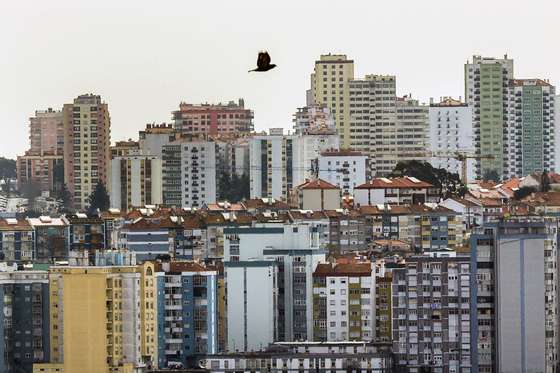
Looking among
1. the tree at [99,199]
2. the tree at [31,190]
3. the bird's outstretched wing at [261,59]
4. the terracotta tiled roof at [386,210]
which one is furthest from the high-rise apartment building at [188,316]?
the tree at [31,190]

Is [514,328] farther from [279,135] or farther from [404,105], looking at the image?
[404,105]

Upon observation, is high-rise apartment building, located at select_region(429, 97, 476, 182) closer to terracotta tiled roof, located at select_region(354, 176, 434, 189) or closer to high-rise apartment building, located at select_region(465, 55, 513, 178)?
high-rise apartment building, located at select_region(465, 55, 513, 178)

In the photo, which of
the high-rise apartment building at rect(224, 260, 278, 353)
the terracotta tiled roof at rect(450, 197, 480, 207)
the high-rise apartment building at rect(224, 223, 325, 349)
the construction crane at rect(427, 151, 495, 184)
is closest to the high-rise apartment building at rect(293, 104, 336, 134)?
the construction crane at rect(427, 151, 495, 184)

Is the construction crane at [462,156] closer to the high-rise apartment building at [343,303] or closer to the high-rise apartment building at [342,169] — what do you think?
the high-rise apartment building at [342,169]

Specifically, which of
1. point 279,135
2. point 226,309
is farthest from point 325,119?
point 226,309

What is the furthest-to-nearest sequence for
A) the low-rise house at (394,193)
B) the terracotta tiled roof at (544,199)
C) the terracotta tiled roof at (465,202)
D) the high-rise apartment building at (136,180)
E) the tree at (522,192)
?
the high-rise apartment building at (136,180)
the tree at (522,192)
the low-rise house at (394,193)
the terracotta tiled roof at (544,199)
the terracotta tiled roof at (465,202)

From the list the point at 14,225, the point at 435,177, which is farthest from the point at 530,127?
the point at 14,225
